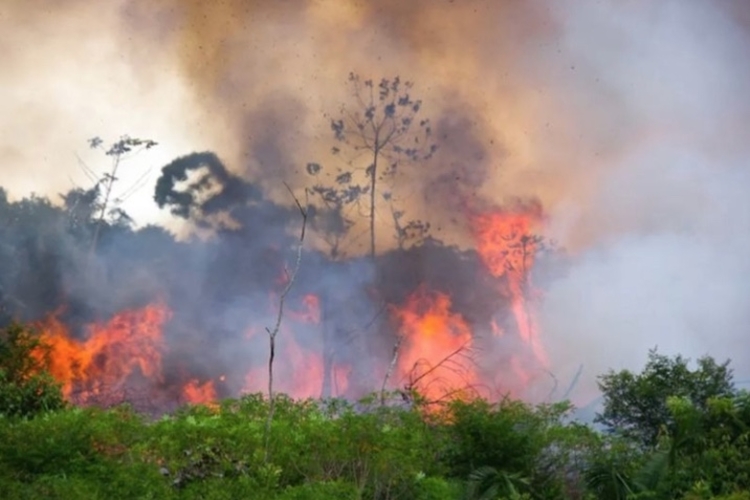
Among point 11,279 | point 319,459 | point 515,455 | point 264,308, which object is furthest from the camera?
point 264,308

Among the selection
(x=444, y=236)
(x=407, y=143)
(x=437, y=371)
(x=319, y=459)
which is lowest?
(x=319, y=459)

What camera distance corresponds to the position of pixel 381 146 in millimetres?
39219

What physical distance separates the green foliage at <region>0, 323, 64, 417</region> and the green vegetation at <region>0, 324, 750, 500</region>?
0.03 meters

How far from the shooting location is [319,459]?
15.0 m

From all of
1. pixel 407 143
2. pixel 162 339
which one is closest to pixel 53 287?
pixel 162 339

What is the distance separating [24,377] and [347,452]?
397 inches

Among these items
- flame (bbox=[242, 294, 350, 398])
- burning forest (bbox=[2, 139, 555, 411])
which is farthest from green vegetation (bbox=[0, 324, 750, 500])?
flame (bbox=[242, 294, 350, 398])

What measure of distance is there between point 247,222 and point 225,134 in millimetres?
4056

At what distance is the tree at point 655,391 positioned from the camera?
2512cm

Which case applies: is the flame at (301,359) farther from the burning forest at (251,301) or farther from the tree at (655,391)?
the tree at (655,391)

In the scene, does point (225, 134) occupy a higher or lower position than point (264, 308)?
higher

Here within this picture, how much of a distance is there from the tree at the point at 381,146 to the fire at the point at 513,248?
2.81 metres

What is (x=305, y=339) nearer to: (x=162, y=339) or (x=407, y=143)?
(x=162, y=339)

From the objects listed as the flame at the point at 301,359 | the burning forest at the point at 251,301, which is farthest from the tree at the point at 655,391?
the flame at the point at 301,359
